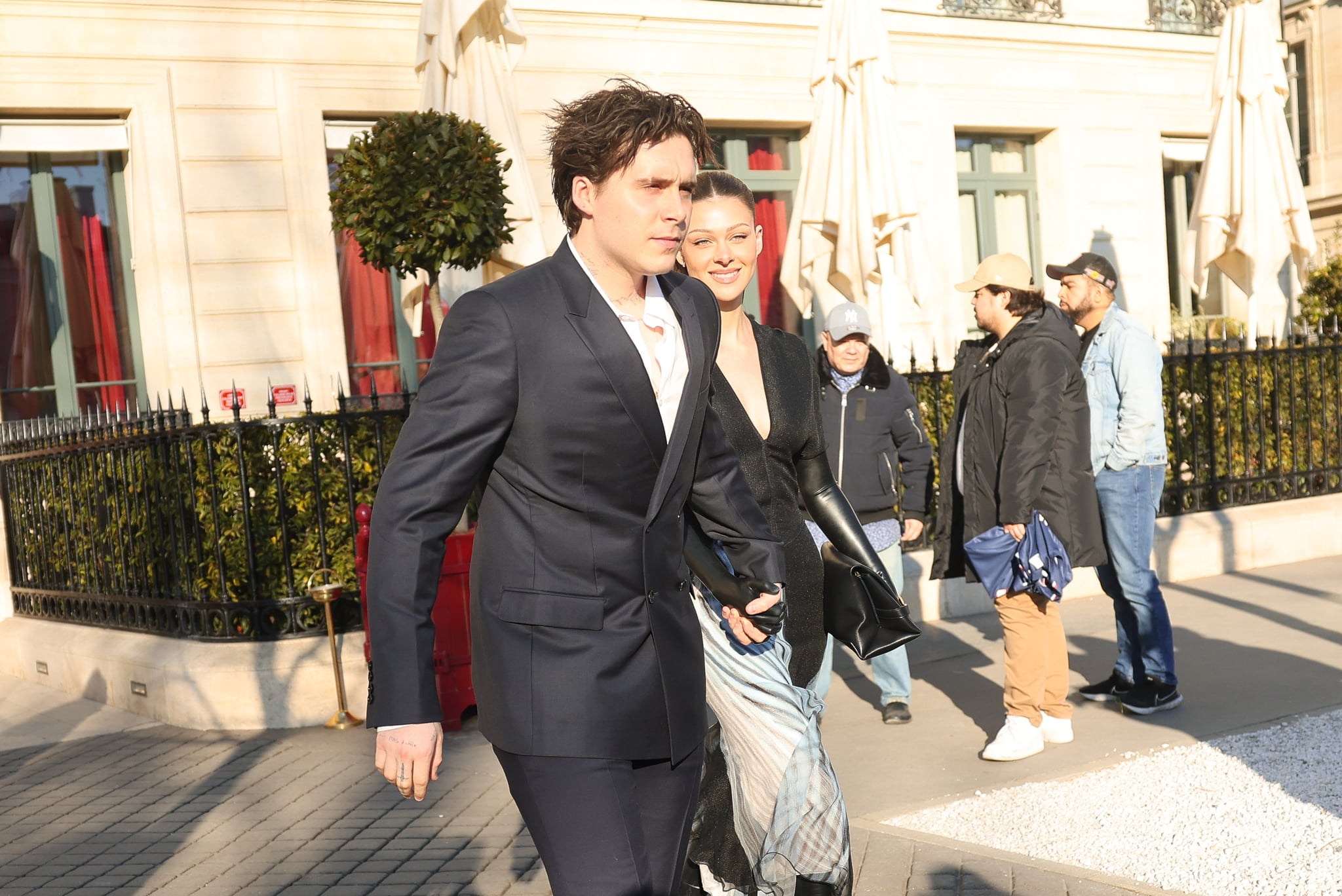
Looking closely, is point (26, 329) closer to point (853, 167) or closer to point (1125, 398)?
point (853, 167)

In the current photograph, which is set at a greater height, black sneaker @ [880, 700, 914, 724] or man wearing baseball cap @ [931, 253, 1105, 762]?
man wearing baseball cap @ [931, 253, 1105, 762]

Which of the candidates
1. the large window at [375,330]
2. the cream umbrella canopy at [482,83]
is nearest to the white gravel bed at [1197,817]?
the cream umbrella canopy at [482,83]

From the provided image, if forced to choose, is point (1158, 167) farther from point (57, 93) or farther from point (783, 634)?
point (783, 634)

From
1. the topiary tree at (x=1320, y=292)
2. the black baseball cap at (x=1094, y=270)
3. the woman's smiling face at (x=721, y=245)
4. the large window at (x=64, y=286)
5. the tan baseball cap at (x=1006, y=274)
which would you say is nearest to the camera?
the woman's smiling face at (x=721, y=245)

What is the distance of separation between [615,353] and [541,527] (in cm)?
33

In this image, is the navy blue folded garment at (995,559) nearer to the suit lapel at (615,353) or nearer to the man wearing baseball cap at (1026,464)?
the man wearing baseball cap at (1026,464)

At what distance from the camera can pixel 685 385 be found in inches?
94.3

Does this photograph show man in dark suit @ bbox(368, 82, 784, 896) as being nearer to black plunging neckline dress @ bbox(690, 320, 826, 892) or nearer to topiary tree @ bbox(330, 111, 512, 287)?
black plunging neckline dress @ bbox(690, 320, 826, 892)

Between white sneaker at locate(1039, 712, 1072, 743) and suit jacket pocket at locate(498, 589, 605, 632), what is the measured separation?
3.72 meters

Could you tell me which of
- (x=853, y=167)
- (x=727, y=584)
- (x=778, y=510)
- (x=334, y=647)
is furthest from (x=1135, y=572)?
(x=853, y=167)

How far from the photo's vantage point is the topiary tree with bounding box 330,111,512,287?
6734 mm

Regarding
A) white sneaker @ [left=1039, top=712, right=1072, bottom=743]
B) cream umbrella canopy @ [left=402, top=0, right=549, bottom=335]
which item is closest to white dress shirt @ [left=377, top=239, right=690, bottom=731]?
white sneaker @ [left=1039, top=712, right=1072, bottom=743]

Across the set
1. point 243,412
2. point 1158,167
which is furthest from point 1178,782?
point 1158,167

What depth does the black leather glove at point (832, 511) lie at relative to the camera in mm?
3178
